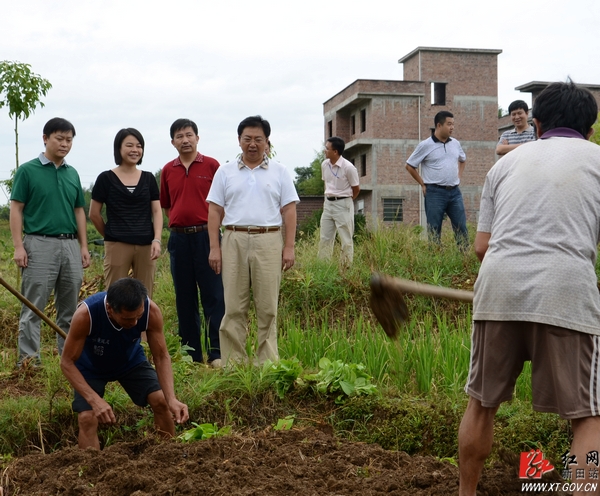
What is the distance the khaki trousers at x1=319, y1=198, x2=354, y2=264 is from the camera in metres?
9.91

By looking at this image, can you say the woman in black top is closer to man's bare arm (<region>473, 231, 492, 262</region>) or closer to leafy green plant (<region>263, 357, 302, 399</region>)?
leafy green plant (<region>263, 357, 302, 399</region>)

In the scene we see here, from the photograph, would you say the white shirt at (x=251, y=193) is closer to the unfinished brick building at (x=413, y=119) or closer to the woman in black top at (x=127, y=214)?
the woman in black top at (x=127, y=214)

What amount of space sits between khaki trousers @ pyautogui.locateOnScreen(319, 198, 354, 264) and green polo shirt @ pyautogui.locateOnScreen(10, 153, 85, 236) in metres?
4.08

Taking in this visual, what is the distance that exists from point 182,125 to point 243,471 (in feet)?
12.2

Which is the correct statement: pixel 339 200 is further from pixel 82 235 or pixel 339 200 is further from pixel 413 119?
pixel 413 119

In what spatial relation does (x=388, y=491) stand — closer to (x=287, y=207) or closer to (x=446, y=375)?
(x=446, y=375)

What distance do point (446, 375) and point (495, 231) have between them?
253cm

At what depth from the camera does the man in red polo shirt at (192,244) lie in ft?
22.0

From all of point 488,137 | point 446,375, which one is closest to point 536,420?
point 446,375

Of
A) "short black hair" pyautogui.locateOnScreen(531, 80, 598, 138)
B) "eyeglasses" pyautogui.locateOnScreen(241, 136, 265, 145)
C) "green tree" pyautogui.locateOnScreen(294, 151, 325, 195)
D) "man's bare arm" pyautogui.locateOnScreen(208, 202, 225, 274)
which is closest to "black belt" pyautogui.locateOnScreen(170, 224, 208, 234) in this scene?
"man's bare arm" pyautogui.locateOnScreen(208, 202, 225, 274)

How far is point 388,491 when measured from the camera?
384 cm

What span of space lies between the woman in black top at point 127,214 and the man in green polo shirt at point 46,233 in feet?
0.92

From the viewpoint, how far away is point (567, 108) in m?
3.42

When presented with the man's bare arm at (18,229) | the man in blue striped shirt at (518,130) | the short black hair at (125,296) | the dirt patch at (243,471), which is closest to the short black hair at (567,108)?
the dirt patch at (243,471)
